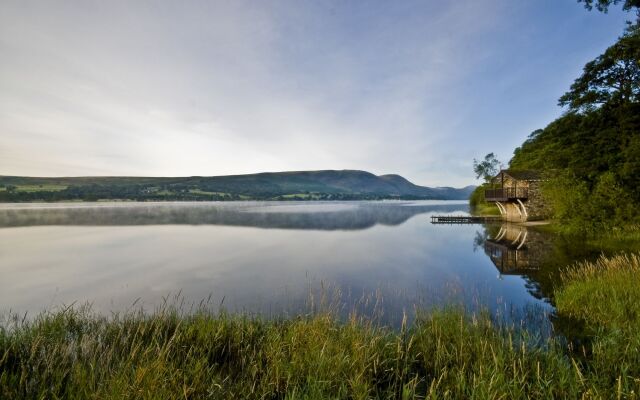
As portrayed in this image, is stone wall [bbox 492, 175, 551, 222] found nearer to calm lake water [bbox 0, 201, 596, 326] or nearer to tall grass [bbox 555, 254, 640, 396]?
calm lake water [bbox 0, 201, 596, 326]

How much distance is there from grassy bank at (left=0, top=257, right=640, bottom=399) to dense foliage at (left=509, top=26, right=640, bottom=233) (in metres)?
18.2

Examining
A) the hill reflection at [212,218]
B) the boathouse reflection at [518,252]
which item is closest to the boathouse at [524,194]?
the boathouse reflection at [518,252]

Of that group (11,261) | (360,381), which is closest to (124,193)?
(11,261)

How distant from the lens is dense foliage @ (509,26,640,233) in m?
21.3

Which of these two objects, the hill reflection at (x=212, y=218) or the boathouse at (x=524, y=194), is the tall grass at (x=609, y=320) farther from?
the hill reflection at (x=212, y=218)

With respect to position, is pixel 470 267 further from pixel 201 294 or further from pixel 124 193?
pixel 124 193

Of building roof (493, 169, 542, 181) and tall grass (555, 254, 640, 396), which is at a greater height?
building roof (493, 169, 542, 181)

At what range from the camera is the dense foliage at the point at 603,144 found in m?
21.3

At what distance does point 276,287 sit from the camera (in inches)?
630

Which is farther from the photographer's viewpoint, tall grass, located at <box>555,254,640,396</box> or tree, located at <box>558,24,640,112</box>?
tree, located at <box>558,24,640,112</box>

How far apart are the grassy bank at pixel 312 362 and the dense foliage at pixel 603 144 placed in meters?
18.2

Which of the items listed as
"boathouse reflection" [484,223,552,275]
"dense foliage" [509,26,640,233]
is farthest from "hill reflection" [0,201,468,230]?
"dense foliage" [509,26,640,233]

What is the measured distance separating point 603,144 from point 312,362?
93.8ft

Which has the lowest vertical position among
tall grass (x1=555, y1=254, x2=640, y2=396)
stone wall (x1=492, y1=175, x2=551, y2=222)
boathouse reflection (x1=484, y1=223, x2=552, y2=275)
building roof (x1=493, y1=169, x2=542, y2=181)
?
boathouse reflection (x1=484, y1=223, x2=552, y2=275)
